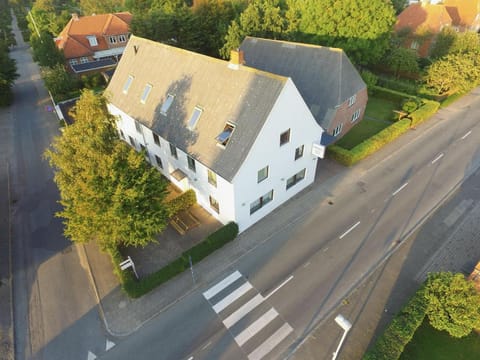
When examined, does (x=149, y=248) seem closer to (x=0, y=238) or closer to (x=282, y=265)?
(x=282, y=265)

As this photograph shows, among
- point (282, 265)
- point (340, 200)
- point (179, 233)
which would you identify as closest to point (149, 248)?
point (179, 233)

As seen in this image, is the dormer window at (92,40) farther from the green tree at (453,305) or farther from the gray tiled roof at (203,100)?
the green tree at (453,305)

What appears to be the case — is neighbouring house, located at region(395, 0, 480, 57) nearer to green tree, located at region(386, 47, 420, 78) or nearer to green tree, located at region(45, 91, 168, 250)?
green tree, located at region(386, 47, 420, 78)

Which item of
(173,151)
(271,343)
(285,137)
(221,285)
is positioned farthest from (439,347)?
(173,151)

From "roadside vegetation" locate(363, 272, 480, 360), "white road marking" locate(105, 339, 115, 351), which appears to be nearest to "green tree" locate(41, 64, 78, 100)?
"white road marking" locate(105, 339, 115, 351)

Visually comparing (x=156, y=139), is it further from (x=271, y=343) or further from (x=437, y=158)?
(x=437, y=158)

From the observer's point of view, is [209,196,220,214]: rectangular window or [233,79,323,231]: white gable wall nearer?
[233,79,323,231]: white gable wall
